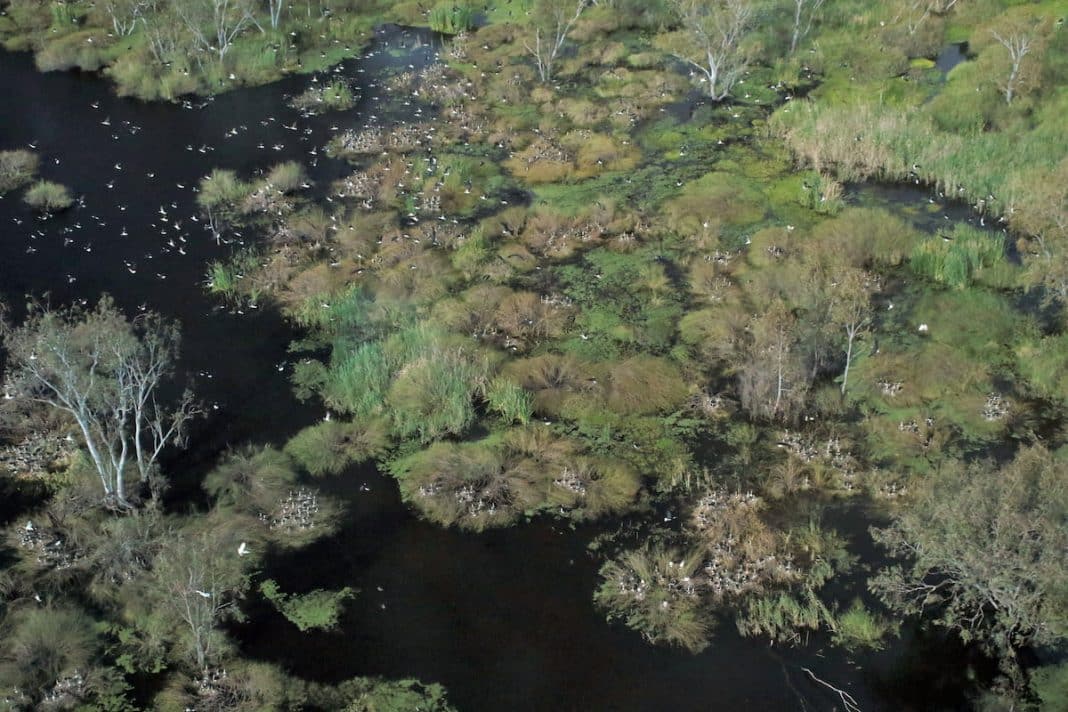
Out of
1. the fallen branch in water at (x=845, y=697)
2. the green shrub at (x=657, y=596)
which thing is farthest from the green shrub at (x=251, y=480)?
the fallen branch in water at (x=845, y=697)

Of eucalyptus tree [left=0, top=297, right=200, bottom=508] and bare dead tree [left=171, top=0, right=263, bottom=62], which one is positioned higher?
bare dead tree [left=171, top=0, right=263, bottom=62]

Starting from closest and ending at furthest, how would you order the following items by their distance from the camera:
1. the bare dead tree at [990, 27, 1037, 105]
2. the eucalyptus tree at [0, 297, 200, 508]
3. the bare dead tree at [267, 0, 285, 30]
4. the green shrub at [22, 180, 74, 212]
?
the eucalyptus tree at [0, 297, 200, 508]
the green shrub at [22, 180, 74, 212]
the bare dead tree at [990, 27, 1037, 105]
the bare dead tree at [267, 0, 285, 30]

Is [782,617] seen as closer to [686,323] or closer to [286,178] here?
[686,323]

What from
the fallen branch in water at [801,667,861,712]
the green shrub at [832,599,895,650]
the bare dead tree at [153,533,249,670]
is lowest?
the fallen branch in water at [801,667,861,712]

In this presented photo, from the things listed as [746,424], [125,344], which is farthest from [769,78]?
[125,344]

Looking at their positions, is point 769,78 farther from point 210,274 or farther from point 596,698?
point 596,698

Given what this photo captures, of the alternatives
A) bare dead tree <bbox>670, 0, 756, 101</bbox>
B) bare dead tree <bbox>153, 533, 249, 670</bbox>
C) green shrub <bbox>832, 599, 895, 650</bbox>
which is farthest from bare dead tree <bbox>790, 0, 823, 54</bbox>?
bare dead tree <bbox>153, 533, 249, 670</bbox>

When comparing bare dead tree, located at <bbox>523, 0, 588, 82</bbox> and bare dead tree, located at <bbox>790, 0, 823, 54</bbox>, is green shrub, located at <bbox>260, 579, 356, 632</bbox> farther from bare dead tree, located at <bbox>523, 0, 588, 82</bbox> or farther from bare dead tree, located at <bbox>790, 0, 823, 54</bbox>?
bare dead tree, located at <bbox>790, 0, 823, 54</bbox>
